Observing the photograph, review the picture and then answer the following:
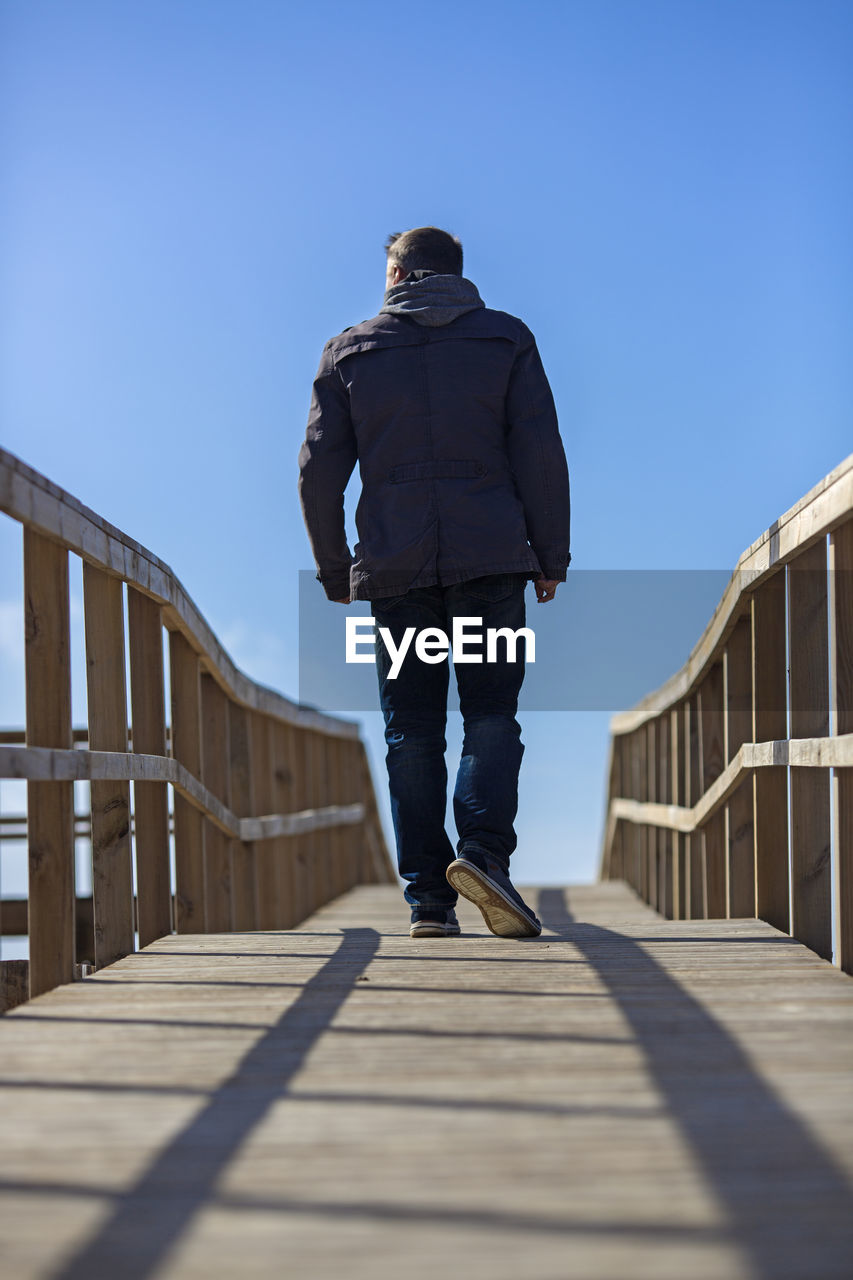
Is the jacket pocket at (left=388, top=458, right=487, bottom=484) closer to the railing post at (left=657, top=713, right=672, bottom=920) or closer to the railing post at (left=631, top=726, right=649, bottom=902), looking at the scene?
the railing post at (left=657, top=713, right=672, bottom=920)

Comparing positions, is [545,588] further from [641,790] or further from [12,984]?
[641,790]

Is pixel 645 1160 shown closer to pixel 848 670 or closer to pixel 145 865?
pixel 848 670

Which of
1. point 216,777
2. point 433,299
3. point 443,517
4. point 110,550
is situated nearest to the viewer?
point 110,550

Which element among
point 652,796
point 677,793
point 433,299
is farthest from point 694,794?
point 433,299

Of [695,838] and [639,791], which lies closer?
[695,838]

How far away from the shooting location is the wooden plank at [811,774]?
3031 millimetres

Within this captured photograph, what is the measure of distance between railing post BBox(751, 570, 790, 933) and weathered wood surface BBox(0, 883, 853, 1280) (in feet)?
2.74

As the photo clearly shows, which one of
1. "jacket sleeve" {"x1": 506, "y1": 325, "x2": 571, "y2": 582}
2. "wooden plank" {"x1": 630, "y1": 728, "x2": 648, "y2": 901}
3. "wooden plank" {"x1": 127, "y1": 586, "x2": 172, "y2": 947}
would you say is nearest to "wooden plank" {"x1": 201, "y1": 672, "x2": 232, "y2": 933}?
"wooden plank" {"x1": 127, "y1": 586, "x2": 172, "y2": 947}

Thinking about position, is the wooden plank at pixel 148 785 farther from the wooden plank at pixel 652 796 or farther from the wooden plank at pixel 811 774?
the wooden plank at pixel 652 796

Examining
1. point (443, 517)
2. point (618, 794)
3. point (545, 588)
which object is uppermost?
point (443, 517)

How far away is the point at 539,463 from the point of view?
11.0 feet

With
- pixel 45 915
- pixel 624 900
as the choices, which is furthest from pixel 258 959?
pixel 624 900

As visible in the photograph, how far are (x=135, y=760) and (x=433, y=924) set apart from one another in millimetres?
823

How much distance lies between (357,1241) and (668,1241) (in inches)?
10.9
